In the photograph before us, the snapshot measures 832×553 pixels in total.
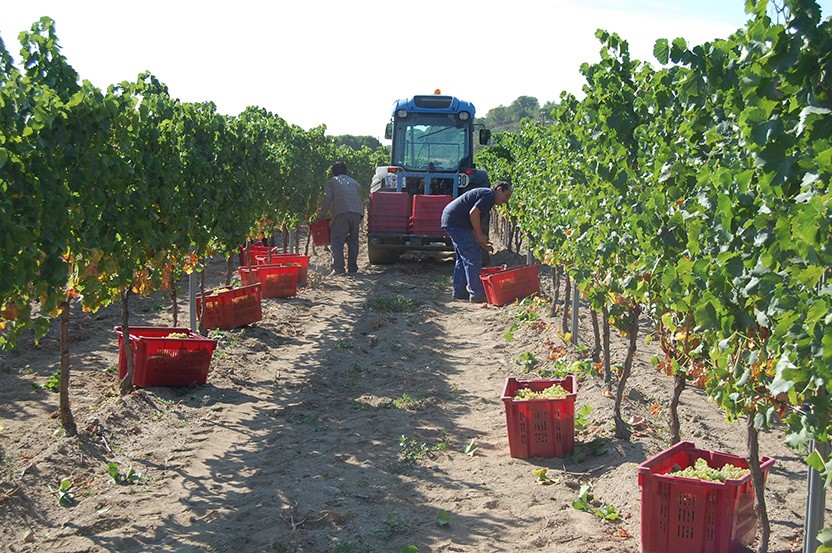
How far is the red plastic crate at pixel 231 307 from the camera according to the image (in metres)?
9.96

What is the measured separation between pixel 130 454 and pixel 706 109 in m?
4.38

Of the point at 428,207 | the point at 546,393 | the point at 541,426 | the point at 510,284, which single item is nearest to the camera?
the point at 541,426

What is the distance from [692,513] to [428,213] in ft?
38.2

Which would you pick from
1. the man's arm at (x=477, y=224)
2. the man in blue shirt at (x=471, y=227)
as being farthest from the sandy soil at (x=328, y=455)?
the man in blue shirt at (x=471, y=227)

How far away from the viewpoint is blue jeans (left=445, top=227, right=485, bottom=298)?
12.4 m

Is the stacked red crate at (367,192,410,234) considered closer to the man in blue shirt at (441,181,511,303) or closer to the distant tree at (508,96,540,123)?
the man in blue shirt at (441,181,511,303)

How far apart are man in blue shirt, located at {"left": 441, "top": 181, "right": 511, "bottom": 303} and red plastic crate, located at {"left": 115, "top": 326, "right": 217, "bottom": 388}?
5347 millimetres

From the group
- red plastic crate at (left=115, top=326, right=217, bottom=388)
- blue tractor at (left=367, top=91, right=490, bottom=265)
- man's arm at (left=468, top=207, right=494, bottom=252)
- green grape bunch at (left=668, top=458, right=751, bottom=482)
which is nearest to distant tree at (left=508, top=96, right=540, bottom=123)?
blue tractor at (left=367, top=91, right=490, bottom=265)

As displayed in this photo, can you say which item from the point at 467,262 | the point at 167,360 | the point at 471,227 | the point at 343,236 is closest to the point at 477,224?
the point at 471,227

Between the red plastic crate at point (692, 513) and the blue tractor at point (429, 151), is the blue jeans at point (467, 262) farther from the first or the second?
the red plastic crate at point (692, 513)

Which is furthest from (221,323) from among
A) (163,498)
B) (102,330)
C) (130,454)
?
(163,498)

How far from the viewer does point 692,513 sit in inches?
161

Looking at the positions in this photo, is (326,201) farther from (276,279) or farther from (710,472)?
(710,472)

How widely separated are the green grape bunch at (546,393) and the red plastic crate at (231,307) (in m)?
4.77
